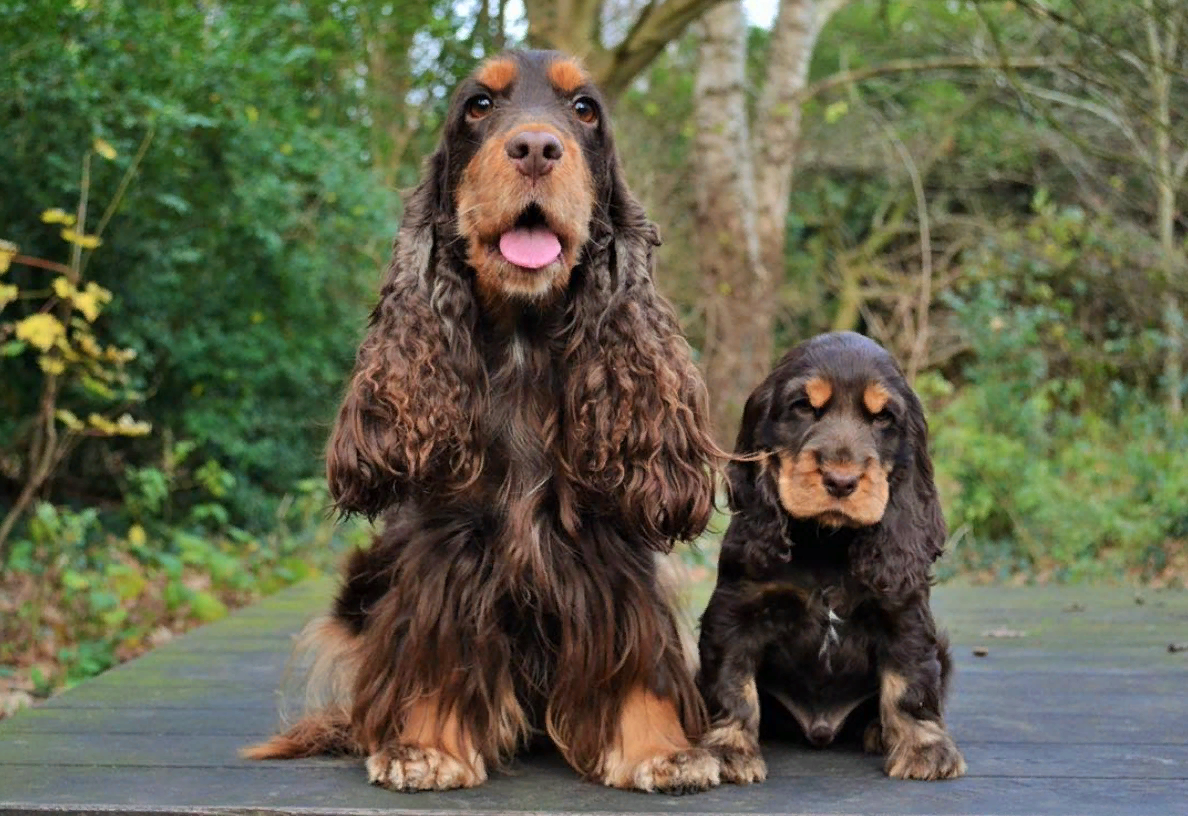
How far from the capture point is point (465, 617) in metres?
2.91

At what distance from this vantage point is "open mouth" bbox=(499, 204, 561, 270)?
9.20 feet

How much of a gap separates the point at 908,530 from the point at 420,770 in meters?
1.16

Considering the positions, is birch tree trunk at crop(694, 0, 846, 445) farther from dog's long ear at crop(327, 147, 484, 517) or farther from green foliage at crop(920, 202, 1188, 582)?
dog's long ear at crop(327, 147, 484, 517)

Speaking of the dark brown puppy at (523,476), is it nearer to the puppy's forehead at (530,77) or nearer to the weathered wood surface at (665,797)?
the puppy's forehead at (530,77)

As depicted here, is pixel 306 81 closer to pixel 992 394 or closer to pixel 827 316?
pixel 992 394

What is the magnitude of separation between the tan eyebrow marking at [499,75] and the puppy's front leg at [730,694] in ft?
3.95

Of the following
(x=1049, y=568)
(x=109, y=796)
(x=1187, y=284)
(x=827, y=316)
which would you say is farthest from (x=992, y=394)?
(x=109, y=796)

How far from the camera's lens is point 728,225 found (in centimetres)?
959

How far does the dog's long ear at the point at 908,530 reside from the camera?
2.92 meters

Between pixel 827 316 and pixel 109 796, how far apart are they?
12.4 metres

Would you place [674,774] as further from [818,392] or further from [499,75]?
[499,75]

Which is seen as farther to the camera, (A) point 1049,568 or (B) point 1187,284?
(B) point 1187,284

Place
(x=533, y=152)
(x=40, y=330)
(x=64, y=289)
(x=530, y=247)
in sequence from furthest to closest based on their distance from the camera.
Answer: (x=64, y=289)
(x=40, y=330)
(x=530, y=247)
(x=533, y=152)

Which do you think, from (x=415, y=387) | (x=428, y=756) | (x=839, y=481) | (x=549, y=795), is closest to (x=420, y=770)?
(x=428, y=756)
